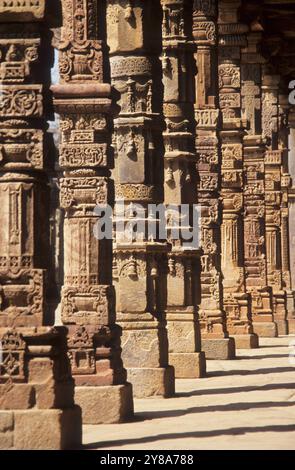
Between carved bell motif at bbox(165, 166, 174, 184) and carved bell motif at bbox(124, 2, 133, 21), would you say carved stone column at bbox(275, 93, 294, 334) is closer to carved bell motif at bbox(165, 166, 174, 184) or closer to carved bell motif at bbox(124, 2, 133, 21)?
carved bell motif at bbox(165, 166, 174, 184)

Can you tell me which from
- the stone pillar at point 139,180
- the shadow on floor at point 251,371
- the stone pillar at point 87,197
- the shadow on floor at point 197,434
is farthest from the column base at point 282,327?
the shadow on floor at point 197,434

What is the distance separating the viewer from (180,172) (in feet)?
61.9

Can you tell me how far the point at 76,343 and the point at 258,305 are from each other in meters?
15.9

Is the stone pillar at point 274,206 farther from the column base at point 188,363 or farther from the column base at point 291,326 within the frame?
the column base at point 188,363

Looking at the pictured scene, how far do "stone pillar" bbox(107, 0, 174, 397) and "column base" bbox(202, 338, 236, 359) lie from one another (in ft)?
19.5

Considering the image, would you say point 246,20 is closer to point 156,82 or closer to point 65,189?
point 156,82

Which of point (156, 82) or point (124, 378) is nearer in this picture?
point (124, 378)

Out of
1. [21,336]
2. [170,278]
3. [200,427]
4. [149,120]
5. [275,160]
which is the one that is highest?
[275,160]

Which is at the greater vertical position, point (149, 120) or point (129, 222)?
point (149, 120)

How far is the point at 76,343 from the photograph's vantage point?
13.6m

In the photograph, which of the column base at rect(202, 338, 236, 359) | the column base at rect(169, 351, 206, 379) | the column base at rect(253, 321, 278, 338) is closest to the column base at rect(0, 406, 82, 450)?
the column base at rect(169, 351, 206, 379)

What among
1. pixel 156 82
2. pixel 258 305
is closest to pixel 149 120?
pixel 156 82

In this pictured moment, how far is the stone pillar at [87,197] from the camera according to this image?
44.5ft

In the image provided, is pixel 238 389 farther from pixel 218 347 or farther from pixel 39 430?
pixel 39 430
